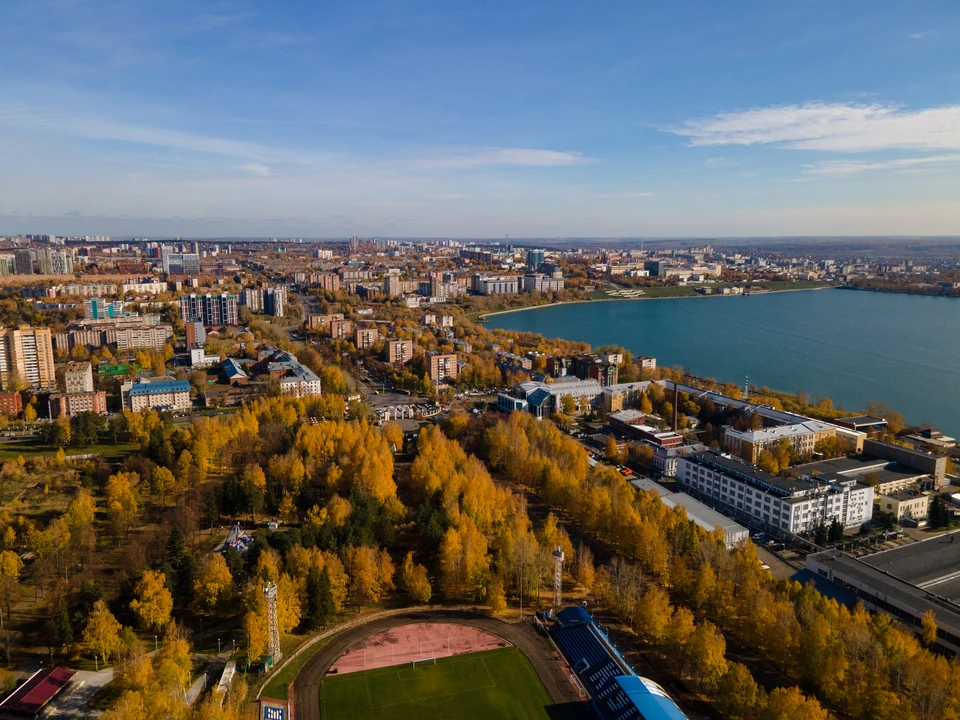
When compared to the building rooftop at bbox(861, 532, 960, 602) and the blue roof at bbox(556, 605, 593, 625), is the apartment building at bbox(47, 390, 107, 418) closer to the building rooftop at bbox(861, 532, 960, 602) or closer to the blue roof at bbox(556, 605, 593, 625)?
the blue roof at bbox(556, 605, 593, 625)

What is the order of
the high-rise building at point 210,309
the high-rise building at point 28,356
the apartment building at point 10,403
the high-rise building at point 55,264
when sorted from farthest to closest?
the high-rise building at point 55,264 → the high-rise building at point 210,309 → the high-rise building at point 28,356 → the apartment building at point 10,403

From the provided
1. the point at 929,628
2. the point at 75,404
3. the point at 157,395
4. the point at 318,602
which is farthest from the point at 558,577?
the point at 75,404

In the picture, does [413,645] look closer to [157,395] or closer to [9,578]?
[9,578]

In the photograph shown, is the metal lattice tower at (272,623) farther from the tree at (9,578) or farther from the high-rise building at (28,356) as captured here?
the high-rise building at (28,356)

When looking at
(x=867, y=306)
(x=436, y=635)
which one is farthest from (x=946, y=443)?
(x=867, y=306)

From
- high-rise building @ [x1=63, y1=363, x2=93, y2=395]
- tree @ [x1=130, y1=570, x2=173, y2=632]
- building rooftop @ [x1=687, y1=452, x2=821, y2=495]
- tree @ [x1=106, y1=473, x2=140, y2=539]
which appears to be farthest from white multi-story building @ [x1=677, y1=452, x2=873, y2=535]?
high-rise building @ [x1=63, y1=363, x2=93, y2=395]

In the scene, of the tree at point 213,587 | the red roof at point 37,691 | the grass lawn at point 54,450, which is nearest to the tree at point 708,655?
the tree at point 213,587
